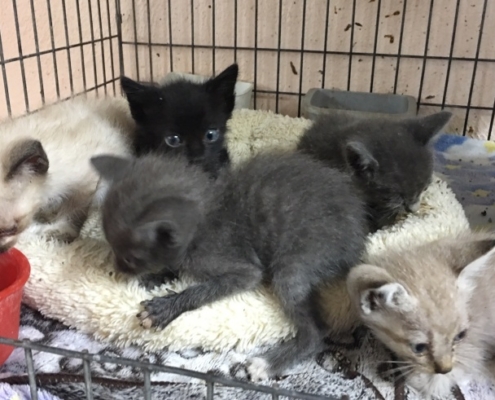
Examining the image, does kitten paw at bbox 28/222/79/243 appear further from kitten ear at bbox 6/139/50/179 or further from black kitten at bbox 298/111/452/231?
black kitten at bbox 298/111/452/231

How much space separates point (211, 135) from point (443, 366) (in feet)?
3.69

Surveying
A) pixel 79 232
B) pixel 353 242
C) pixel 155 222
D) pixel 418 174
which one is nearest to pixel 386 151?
pixel 418 174

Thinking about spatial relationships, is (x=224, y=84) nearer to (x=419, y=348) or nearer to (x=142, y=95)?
(x=142, y=95)

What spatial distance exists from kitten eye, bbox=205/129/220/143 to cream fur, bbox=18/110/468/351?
51 centimetres

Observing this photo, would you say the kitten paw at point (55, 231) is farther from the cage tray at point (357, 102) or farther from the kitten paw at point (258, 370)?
the cage tray at point (357, 102)

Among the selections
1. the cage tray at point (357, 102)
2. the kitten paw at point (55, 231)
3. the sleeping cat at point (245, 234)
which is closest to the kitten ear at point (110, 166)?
the sleeping cat at point (245, 234)

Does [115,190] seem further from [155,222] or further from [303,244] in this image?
[303,244]

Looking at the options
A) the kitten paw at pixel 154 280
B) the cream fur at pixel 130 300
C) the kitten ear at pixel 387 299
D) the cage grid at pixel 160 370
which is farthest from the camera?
the kitten paw at pixel 154 280

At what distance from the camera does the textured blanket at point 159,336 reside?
3.84 ft

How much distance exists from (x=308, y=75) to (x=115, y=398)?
7.32ft

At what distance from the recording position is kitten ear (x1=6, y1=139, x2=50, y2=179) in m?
1.44

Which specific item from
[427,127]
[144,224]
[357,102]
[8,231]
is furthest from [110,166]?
[357,102]

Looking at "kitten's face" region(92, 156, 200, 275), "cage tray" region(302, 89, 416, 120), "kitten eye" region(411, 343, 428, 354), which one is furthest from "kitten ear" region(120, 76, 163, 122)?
"kitten eye" region(411, 343, 428, 354)

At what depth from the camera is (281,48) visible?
9.47 ft
